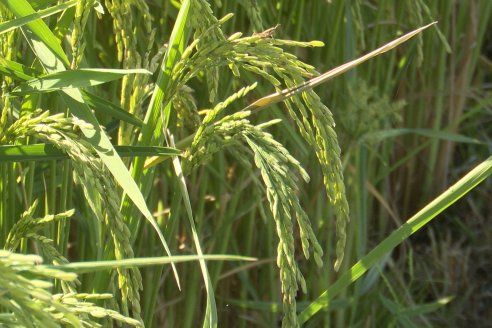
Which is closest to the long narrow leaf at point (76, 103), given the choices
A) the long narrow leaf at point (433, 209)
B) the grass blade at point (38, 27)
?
the grass blade at point (38, 27)

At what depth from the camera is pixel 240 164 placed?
1480mm

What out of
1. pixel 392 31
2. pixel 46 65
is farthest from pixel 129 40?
pixel 392 31

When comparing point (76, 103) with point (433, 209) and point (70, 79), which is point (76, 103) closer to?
point (70, 79)

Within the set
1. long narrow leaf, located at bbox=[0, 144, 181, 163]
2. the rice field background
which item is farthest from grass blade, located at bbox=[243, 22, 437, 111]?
long narrow leaf, located at bbox=[0, 144, 181, 163]

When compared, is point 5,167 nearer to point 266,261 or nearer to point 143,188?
point 143,188

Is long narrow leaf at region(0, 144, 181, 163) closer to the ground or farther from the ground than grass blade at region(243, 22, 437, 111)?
closer to the ground

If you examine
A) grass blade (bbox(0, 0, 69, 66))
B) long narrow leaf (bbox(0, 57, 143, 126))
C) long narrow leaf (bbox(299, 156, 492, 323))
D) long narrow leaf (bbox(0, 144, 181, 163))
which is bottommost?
long narrow leaf (bbox(299, 156, 492, 323))

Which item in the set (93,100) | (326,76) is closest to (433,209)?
(326,76)

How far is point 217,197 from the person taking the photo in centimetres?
153

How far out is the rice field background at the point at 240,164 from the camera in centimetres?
78

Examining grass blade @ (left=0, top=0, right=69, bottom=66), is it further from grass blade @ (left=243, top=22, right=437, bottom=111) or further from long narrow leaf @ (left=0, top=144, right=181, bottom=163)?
grass blade @ (left=243, top=22, right=437, bottom=111)

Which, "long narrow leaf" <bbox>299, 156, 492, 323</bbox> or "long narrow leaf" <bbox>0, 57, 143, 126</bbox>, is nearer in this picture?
"long narrow leaf" <bbox>0, 57, 143, 126</bbox>

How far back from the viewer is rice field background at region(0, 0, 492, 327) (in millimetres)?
→ 781

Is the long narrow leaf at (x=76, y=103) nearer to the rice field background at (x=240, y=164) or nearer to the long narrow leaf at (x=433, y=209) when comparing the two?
the rice field background at (x=240, y=164)
